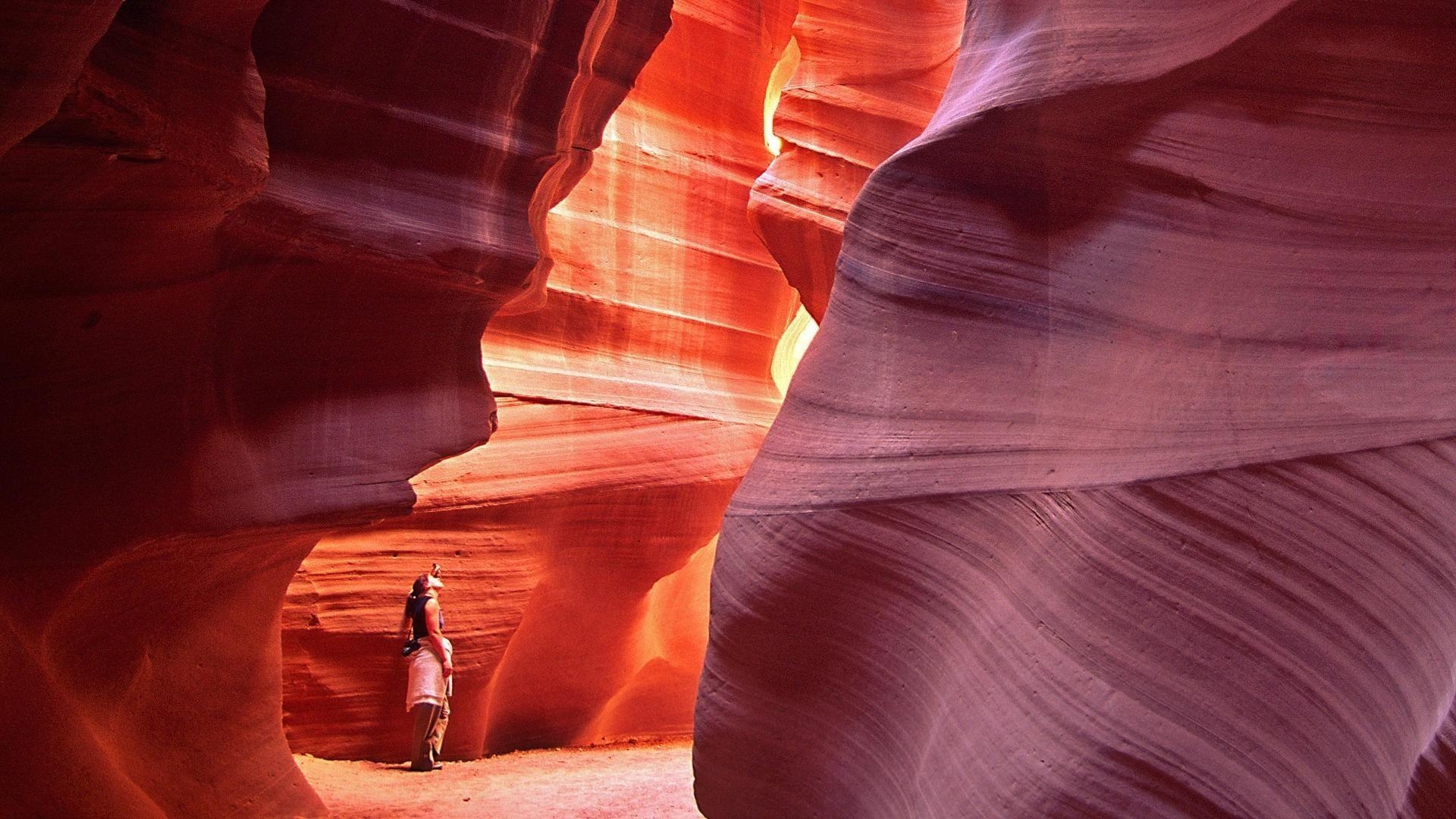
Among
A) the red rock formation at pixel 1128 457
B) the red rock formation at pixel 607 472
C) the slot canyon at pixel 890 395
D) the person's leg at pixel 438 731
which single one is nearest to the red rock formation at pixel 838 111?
the red rock formation at pixel 607 472

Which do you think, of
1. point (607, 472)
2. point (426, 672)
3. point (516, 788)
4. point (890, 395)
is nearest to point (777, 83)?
point (607, 472)

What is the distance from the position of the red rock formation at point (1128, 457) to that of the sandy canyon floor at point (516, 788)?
255 centimetres

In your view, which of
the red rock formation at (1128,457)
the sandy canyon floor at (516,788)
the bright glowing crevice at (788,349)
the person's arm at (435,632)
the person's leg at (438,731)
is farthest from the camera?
the bright glowing crevice at (788,349)

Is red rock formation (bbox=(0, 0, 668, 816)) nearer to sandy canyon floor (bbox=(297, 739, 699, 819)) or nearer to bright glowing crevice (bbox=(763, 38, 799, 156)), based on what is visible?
sandy canyon floor (bbox=(297, 739, 699, 819))

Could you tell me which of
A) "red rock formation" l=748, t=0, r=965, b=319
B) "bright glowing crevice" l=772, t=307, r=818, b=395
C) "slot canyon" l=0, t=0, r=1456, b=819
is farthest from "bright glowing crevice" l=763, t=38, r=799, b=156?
"slot canyon" l=0, t=0, r=1456, b=819

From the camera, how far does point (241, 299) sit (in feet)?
13.4

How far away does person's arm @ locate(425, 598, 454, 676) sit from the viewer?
605cm

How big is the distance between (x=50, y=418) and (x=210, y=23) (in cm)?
138

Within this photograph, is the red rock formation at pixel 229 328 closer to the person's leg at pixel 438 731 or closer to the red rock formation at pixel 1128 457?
the person's leg at pixel 438 731

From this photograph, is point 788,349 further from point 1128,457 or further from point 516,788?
point 1128,457

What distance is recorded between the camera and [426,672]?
609 centimetres

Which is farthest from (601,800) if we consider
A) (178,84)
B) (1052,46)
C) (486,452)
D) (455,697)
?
(1052,46)

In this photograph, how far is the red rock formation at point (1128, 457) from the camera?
7.20 feet

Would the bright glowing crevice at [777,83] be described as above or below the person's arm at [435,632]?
above
